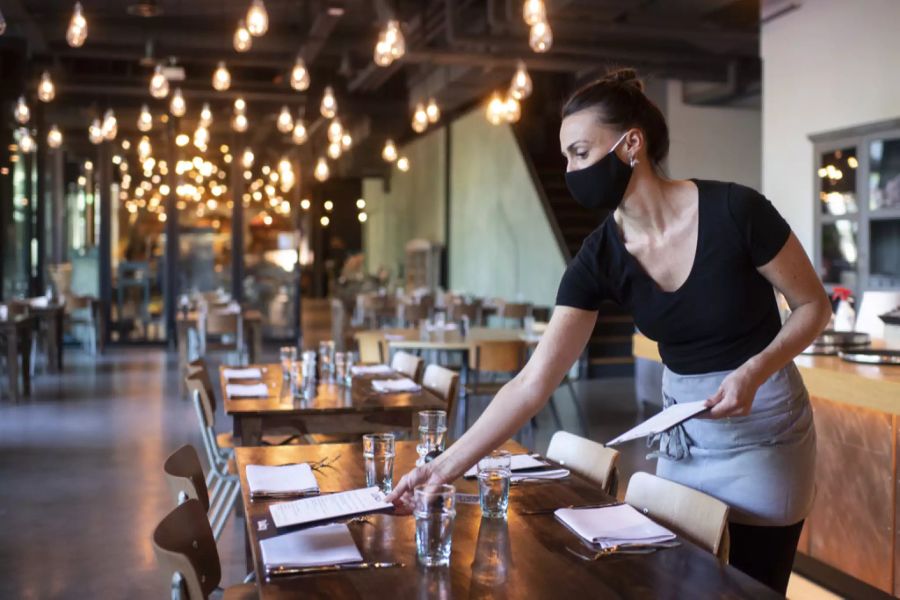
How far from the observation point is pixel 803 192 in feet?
28.6

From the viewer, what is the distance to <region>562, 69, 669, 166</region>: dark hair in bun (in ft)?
6.98

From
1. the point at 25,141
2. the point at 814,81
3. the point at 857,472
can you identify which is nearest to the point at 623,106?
the point at 857,472

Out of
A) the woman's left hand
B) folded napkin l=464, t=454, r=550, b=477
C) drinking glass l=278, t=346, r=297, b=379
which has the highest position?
the woman's left hand

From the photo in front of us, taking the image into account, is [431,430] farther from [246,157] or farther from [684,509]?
[246,157]

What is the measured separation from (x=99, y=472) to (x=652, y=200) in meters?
5.14

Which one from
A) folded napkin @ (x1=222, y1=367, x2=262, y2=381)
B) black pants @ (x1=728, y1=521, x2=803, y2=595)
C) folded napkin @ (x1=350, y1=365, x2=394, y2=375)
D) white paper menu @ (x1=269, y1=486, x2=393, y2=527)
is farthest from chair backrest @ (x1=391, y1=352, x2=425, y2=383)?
black pants @ (x1=728, y1=521, x2=803, y2=595)

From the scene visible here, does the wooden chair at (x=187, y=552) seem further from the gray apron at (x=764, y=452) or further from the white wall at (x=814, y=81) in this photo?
the white wall at (x=814, y=81)

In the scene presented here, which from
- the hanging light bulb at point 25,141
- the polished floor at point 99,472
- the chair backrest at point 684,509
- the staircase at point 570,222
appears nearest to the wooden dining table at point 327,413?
the polished floor at point 99,472

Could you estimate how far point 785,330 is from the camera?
2096 millimetres

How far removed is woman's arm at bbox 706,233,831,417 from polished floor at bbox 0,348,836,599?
2213mm

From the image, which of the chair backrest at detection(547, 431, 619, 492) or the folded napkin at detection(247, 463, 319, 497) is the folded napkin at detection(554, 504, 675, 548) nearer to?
the chair backrest at detection(547, 431, 619, 492)

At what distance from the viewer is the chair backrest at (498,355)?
6965mm

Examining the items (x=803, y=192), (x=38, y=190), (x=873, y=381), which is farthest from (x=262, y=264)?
(x=873, y=381)

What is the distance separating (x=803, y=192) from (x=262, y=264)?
30.6ft
